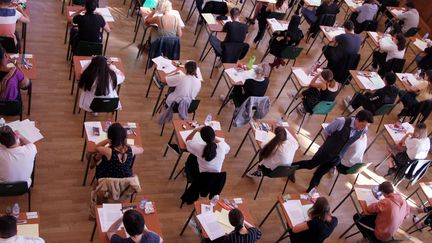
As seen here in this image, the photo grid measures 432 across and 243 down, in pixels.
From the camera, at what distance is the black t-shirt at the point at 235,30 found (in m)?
9.10

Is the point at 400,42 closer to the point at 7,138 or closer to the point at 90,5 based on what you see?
the point at 90,5

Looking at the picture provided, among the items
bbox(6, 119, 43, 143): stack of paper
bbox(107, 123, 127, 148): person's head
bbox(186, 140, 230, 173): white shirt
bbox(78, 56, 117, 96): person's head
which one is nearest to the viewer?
bbox(107, 123, 127, 148): person's head

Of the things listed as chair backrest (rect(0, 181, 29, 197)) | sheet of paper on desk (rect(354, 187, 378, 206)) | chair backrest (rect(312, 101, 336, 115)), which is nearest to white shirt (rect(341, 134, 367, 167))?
sheet of paper on desk (rect(354, 187, 378, 206))

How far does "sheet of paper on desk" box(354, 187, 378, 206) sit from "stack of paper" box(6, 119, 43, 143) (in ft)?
15.0

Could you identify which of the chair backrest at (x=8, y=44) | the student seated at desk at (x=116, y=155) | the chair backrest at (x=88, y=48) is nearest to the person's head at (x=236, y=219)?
the student seated at desk at (x=116, y=155)

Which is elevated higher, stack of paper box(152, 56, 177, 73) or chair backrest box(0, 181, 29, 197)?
stack of paper box(152, 56, 177, 73)

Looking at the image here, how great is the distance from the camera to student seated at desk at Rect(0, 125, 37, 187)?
17.1 feet

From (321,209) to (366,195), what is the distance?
154 cm

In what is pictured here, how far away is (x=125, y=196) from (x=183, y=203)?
1429mm

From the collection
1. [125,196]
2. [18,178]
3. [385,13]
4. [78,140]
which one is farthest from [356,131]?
[385,13]

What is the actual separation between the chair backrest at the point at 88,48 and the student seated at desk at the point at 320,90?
3.86 meters

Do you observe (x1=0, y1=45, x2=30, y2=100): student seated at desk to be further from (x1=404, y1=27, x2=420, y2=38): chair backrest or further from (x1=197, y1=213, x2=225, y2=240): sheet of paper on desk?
(x1=404, y1=27, x2=420, y2=38): chair backrest

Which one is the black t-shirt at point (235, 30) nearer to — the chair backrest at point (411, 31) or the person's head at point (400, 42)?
the person's head at point (400, 42)

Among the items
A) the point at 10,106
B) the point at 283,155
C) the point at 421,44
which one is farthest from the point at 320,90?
the point at 10,106
